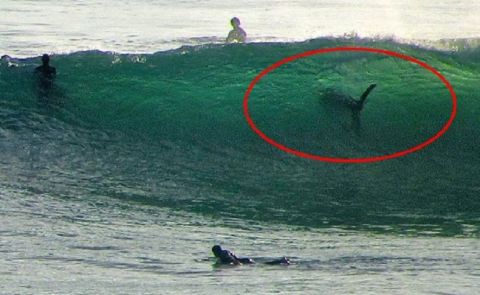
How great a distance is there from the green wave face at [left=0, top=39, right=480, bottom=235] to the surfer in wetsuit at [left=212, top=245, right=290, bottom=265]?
7.84ft

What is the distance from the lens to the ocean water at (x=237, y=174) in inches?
399

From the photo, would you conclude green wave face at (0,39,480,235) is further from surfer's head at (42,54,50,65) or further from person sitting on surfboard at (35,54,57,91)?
surfer's head at (42,54,50,65)

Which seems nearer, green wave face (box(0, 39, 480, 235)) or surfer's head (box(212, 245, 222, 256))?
surfer's head (box(212, 245, 222, 256))

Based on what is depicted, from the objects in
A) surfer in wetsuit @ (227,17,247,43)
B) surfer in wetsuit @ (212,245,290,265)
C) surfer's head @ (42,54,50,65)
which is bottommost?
surfer in wetsuit @ (212,245,290,265)

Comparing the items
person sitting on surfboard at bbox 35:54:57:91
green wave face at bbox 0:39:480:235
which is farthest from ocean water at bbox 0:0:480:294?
person sitting on surfboard at bbox 35:54:57:91

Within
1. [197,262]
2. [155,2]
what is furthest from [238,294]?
[155,2]

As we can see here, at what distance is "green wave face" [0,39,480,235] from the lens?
13992mm

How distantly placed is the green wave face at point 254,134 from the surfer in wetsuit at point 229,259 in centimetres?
239

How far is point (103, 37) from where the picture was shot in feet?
105

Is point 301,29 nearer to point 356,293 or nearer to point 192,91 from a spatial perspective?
point 192,91

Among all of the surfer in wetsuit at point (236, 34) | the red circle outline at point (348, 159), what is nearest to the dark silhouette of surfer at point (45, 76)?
the red circle outline at point (348, 159)

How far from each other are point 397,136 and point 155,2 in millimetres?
28611

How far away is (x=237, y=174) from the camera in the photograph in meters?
15.2

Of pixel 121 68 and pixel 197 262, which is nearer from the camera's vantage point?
pixel 197 262
